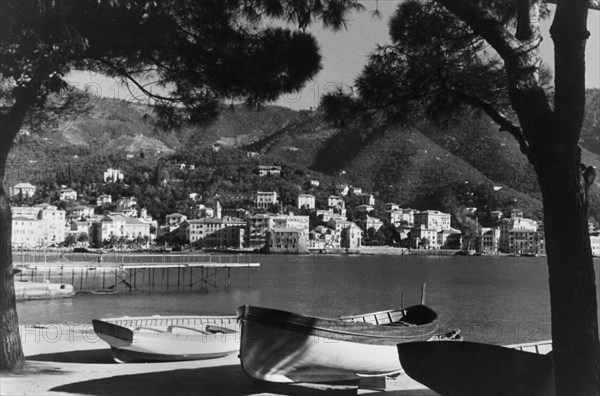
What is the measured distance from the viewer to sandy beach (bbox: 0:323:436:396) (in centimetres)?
657

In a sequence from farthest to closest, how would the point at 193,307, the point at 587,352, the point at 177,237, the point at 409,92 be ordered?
the point at 177,237, the point at 193,307, the point at 409,92, the point at 587,352

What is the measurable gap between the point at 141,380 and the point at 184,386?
0.56 m

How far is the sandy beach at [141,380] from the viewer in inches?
259

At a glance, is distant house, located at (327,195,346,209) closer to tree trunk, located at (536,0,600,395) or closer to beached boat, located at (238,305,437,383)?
beached boat, located at (238,305,437,383)

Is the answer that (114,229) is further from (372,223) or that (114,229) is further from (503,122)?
(503,122)

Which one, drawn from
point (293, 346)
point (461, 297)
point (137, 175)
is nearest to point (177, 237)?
point (137, 175)

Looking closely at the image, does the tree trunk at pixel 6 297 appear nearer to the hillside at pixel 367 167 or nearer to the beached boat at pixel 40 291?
the beached boat at pixel 40 291

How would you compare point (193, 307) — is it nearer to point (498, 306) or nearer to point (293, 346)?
point (498, 306)

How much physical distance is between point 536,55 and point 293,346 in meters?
3.59

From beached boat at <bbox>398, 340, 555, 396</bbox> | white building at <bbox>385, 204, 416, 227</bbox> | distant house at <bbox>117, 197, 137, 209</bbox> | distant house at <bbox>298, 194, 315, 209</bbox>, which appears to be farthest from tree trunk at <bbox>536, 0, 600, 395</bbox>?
distant house at <bbox>117, 197, 137, 209</bbox>

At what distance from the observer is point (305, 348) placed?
6.84 meters

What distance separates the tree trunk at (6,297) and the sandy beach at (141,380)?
199mm

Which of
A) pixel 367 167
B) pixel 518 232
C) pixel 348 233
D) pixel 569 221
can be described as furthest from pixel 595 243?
pixel 569 221

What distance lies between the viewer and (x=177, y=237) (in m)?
126
